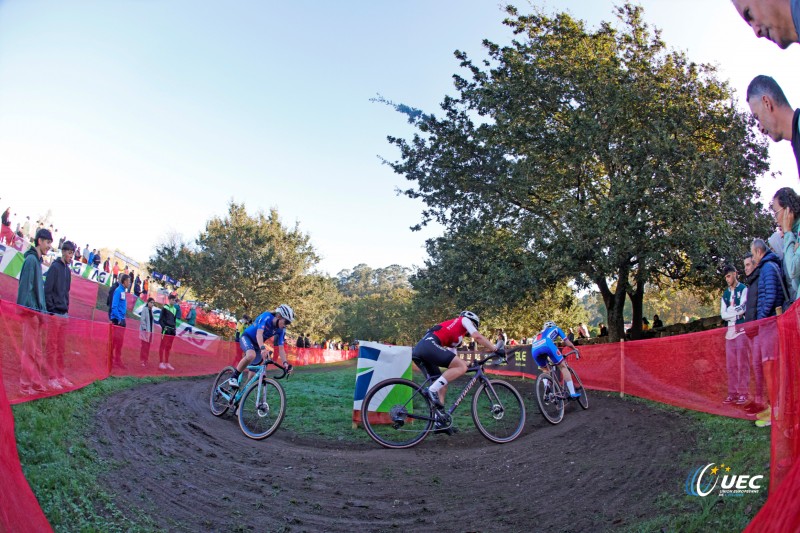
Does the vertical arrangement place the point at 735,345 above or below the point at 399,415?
above

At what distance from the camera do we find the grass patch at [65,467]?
11.7 ft

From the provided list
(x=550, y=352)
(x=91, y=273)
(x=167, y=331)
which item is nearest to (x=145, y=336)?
(x=167, y=331)

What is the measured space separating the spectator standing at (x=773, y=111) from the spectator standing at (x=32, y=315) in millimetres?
7433

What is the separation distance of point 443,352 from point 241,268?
37.7 metres

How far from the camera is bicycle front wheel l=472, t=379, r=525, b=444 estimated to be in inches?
298

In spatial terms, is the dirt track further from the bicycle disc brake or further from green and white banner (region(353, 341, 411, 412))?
green and white banner (region(353, 341, 411, 412))

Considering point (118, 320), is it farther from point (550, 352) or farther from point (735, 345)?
point (735, 345)

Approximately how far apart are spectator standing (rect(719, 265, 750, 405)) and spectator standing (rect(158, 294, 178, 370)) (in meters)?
13.0

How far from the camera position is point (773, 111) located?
67.5 inches

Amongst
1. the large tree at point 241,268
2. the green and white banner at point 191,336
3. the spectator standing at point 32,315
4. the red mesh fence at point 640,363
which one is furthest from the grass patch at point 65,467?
the large tree at point 241,268

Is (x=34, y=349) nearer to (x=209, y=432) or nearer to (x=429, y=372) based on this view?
(x=209, y=432)

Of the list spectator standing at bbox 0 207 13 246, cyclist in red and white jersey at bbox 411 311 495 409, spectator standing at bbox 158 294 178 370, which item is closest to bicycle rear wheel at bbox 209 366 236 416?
cyclist in red and white jersey at bbox 411 311 495 409

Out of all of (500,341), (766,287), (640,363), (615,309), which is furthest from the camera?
(615,309)

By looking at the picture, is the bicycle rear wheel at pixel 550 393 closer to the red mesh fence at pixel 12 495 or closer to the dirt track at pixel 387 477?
the dirt track at pixel 387 477
